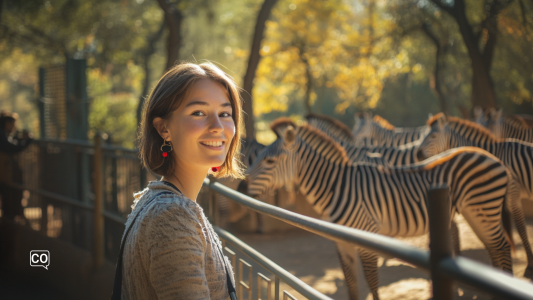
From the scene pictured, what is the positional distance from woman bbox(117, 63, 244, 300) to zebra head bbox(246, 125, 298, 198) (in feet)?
10.6

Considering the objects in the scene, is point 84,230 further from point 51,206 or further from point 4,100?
point 4,100

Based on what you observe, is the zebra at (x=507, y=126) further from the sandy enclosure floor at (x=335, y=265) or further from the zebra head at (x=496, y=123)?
the sandy enclosure floor at (x=335, y=265)

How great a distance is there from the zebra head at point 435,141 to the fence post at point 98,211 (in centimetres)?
518

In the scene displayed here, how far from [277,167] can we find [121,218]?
185cm

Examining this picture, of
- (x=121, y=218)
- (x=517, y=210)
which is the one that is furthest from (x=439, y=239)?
(x=517, y=210)

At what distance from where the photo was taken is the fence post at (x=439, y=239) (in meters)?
0.90

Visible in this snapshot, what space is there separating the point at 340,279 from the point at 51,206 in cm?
431

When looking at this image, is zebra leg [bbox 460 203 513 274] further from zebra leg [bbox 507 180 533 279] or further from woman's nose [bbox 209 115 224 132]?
woman's nose [bbox 209 115 224 132]

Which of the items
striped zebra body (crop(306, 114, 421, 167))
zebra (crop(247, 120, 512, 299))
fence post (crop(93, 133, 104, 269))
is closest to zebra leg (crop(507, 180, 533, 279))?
zebra (crop(247, 120, 512, 299))

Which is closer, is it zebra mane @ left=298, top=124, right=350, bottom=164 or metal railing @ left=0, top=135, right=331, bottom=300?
zebra mane @ left=298, top=124, right=350, bottom=164

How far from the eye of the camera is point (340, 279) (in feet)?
18.6

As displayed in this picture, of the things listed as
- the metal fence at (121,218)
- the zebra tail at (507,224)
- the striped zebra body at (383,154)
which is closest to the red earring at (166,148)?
the metal fence at (121,218)

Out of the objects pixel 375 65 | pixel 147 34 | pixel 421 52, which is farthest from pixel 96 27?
pixel 421 52

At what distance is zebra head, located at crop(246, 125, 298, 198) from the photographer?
5059 millimetres
